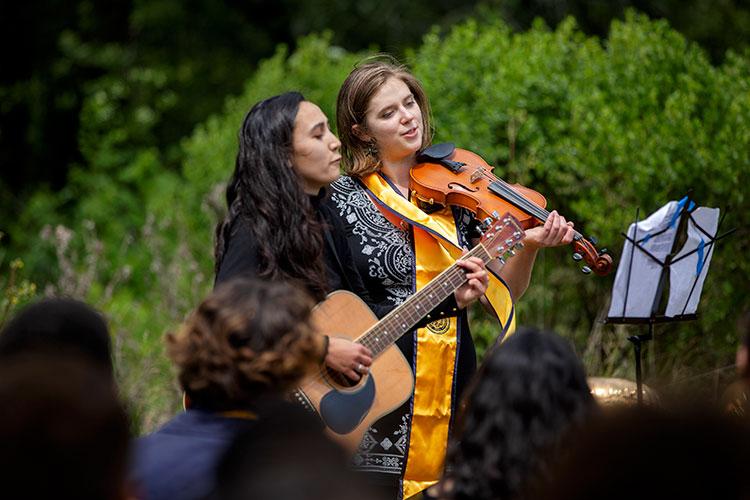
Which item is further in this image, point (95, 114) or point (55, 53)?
point (55, 53)

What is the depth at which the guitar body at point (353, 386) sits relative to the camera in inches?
111

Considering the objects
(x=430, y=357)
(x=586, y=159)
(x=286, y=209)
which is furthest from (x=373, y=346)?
(x=586, y=159)

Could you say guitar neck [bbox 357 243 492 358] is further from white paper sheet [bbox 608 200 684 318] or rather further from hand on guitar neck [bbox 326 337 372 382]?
white paper sheet [bbox 608 200 684 318]

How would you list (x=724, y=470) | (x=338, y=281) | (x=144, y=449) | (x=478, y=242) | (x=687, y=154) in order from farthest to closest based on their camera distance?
(x=687, y=154) < (x=478, y=242) < (x=338, y=281) < (x=144, y=449) < (x=724, y=470)

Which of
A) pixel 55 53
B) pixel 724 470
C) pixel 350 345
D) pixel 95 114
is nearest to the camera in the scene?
pixel 724 470

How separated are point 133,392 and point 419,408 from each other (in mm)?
2585

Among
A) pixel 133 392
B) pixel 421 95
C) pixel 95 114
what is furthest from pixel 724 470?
pixel 95 114

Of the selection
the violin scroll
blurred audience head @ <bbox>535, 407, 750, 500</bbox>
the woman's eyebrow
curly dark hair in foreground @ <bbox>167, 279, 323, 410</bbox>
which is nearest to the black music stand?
the violin scroll

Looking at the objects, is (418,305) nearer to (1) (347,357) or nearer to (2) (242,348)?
(1) (347,357)

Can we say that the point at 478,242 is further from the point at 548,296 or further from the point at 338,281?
the point at 548,296

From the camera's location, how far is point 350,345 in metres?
2.76

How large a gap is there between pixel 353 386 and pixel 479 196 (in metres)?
0.90

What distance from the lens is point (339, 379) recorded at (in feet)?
9.39

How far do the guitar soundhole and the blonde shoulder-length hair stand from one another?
34.5 inches
